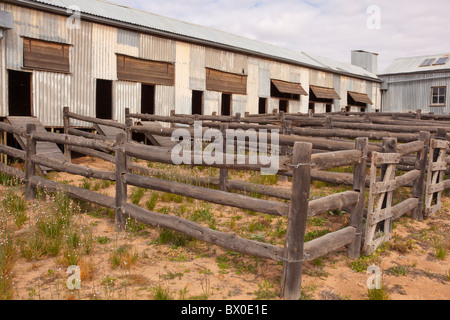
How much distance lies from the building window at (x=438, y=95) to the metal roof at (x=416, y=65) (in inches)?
56.5

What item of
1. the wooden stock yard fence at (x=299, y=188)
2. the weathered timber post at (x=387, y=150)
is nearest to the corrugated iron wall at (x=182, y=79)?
the wooden stock yard fence at (x=299, y=188)

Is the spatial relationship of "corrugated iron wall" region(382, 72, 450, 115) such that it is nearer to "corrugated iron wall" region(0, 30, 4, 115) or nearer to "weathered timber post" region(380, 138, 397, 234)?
"weathered timber post" region(380, 138, 397, 234)

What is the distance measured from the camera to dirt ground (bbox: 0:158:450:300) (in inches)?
160

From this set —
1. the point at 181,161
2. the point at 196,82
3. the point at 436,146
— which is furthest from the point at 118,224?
the point at 196,82

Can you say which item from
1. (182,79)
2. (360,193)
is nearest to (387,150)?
(360,193)

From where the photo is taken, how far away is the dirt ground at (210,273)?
4055 millimetres

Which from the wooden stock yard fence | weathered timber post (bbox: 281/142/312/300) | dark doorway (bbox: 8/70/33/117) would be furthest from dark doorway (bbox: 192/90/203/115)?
weathered timber post (bbox: 281/142/312/300)

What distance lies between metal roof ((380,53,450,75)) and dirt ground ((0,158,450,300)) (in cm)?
2714

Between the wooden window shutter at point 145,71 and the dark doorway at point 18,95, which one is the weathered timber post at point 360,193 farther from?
the dark doorway at point 18,95

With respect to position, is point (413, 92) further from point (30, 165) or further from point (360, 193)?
point (30, 165)

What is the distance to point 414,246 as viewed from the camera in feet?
19.1
